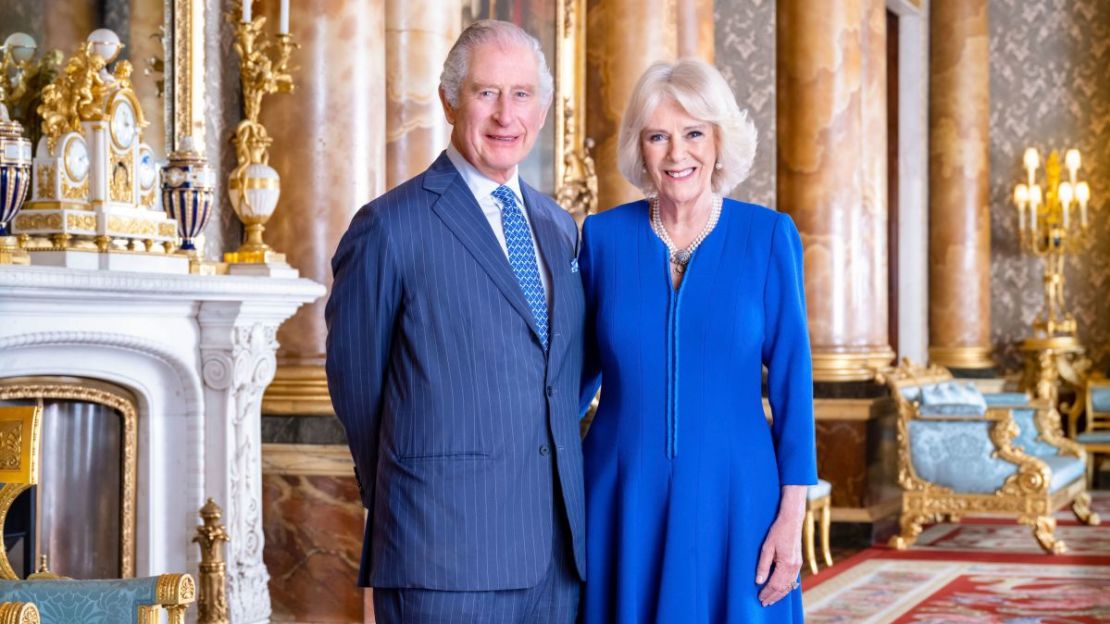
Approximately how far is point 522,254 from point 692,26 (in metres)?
6.14

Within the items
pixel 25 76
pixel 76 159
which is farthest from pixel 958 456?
pixel 25 76

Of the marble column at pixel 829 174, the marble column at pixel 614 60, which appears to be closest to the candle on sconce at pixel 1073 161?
the marble column at pixel 829 174

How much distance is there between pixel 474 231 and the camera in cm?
261

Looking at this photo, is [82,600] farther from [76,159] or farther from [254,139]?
[254,139]

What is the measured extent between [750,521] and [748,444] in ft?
0.47

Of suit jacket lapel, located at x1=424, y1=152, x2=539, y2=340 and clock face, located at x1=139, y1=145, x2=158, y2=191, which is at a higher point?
clock face, located at x1=139, y1=145, x2=158, y2=191

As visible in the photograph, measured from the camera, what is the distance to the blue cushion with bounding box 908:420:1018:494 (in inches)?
352

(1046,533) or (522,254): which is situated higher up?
(522,254)

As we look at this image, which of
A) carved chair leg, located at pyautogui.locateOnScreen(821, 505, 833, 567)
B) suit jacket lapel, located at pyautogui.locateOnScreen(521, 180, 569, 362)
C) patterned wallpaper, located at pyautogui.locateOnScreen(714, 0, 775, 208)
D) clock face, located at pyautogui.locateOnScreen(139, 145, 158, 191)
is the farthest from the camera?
patterned wallpaper, located at pyautogui.locateOnScreen(714, 0, 775, 208)

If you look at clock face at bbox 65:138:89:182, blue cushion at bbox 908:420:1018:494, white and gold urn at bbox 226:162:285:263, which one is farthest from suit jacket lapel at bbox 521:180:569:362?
blue cushion at bbox 908:420:1018:494

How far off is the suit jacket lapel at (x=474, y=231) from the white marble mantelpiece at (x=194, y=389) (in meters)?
1.96

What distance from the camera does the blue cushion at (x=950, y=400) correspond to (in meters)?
8.95

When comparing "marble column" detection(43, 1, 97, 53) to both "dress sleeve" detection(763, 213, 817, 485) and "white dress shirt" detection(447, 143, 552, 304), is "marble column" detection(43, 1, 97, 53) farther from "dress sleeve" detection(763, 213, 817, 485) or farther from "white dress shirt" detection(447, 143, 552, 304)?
"dress sleeve" detection(763, 213, 817, 485)

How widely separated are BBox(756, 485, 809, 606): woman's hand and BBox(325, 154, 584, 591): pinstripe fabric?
0.41 meters
